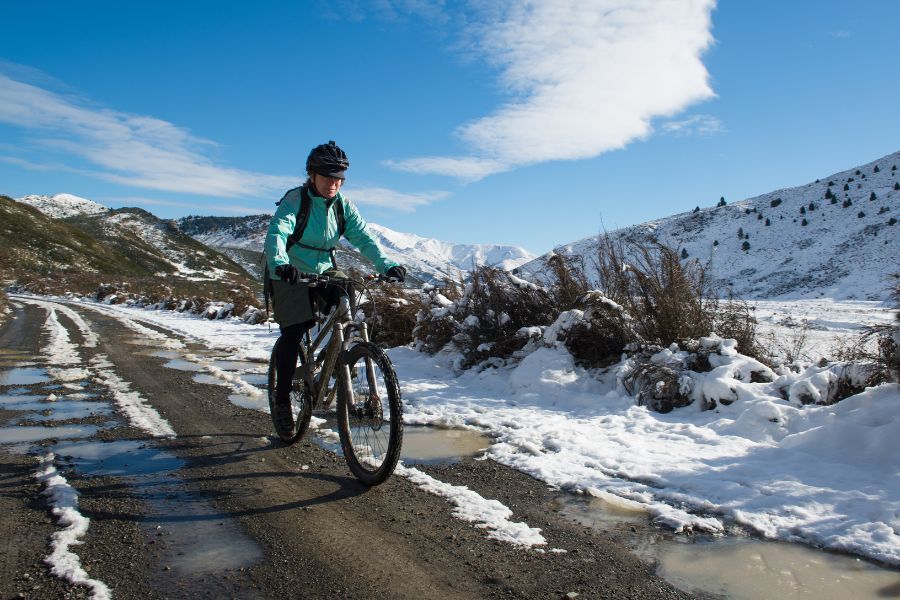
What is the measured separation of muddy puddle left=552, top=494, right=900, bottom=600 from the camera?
2389 millimetres

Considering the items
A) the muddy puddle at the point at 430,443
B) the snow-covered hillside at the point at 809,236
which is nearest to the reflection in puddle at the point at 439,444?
the muddy puddle at the point at 430,443

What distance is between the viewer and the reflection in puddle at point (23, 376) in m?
6.86

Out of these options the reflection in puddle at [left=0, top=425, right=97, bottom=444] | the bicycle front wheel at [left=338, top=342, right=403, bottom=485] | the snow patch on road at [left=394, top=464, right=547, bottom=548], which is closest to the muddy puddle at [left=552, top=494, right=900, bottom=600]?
the snow patch on road at [left=394, top=464, right=547, bottom=548]

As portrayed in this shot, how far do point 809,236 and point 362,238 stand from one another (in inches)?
1760

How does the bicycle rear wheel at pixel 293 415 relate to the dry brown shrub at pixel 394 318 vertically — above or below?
below

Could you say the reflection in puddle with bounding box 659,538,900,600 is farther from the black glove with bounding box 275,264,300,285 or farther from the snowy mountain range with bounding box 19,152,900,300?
the snowy mountain range with bounding box 19,152,900,300

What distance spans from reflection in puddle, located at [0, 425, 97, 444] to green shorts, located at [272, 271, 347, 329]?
207 centimetres

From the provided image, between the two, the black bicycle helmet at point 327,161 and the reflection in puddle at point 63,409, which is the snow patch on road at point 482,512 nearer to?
the black bicycle helmet at point 327,161

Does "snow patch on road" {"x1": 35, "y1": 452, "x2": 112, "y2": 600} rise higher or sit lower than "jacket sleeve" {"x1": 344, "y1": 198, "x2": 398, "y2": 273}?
lower

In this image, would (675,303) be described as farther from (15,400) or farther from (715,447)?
(15,400)

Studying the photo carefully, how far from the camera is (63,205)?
162 meters

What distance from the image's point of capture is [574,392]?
6.30 meters

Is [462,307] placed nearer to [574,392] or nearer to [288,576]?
[574,392]

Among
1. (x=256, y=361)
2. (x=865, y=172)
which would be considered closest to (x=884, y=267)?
(x=865, y=172)
